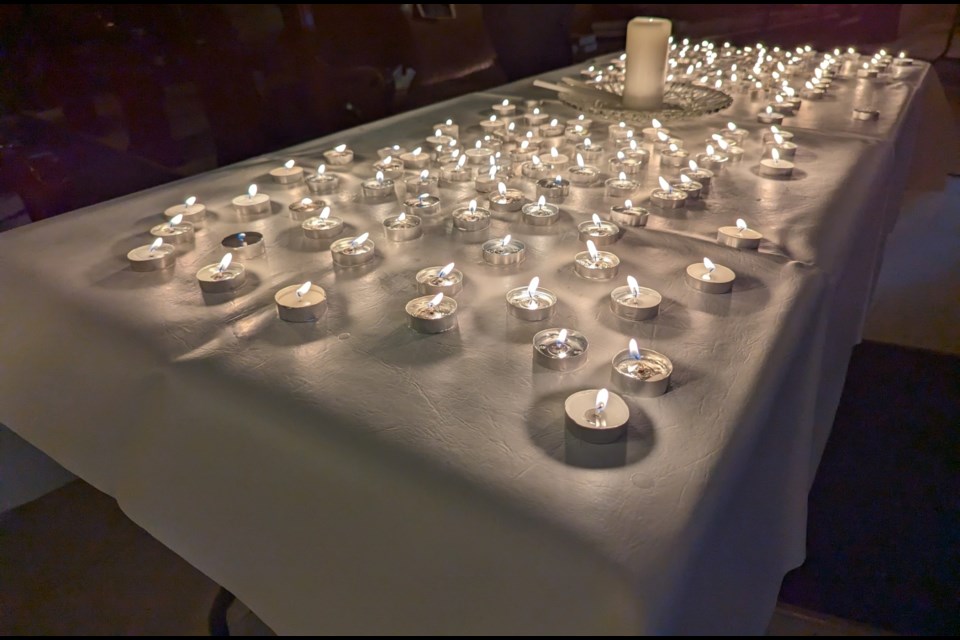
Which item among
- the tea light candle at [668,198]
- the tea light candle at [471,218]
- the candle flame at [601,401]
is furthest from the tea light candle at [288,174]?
the candle flame at [601,401]

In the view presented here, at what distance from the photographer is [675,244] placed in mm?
1033

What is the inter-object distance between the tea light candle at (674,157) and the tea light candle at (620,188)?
0.61 ft

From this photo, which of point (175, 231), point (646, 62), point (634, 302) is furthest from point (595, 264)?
point (646, 62)

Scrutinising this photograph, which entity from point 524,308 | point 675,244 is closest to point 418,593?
point 524,308

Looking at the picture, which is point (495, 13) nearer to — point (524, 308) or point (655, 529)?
point (524, 308)

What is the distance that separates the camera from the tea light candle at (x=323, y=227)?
1056 mm

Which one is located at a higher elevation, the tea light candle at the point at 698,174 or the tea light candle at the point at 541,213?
the tea light candle at the point at 541,213

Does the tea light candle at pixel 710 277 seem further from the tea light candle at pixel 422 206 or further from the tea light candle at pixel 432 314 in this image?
the tea light candle at pixel 422 206

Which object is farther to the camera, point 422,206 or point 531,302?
point 422,206

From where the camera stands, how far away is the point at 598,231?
3.46ft

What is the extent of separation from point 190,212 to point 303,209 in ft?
0.66

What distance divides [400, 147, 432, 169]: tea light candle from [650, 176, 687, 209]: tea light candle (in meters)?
0.51

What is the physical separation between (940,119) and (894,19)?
946 millimetres

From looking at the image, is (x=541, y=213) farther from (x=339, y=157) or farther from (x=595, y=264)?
(x=339, y=157)
